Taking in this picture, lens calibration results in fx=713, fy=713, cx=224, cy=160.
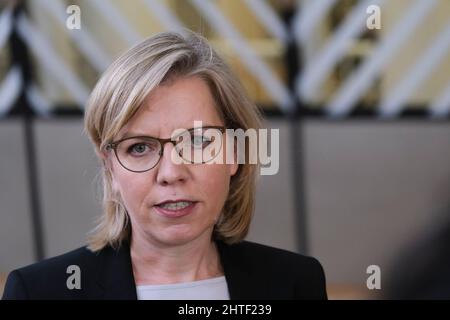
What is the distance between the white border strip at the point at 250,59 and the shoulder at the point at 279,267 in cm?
57

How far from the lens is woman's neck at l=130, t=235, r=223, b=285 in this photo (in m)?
1.09

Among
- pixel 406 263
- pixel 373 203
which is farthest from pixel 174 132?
pixel 373 203

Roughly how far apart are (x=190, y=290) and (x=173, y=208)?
16 cm

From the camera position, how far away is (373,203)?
174 cm

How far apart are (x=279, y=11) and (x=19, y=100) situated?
2.17 feet

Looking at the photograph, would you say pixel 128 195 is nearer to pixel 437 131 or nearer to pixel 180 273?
pixel 180 273

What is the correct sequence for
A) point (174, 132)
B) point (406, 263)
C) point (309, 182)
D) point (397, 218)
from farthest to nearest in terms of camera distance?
point (309, 182) → point (397, 218) → point (406, 263) → point (174, 132)

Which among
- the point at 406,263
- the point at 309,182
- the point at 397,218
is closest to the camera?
the point at 406,263

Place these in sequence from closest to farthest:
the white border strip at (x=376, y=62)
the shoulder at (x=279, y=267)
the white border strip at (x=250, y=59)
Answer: the shoulder at (x=279, y=267) → the white border strip at (x=250, y=59) → the white border strip at (x=376, y=62)

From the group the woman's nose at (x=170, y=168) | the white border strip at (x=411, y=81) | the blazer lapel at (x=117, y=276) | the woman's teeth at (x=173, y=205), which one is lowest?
the blazer lapel at (x=117, y=276)

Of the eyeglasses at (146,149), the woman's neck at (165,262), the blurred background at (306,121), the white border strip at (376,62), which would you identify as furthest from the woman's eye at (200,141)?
the white border strip at (376,62)

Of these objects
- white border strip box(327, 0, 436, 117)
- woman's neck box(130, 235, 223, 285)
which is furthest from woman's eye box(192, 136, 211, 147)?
white border strip box(327, 0, 436, 117)

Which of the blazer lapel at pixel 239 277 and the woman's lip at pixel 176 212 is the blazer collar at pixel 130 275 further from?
the woman's lip at pixel 176 212

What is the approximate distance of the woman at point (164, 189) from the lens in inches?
40.4
